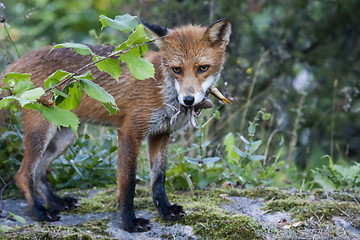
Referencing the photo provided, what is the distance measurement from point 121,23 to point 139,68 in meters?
0.30

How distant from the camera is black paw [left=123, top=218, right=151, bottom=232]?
13.0ft

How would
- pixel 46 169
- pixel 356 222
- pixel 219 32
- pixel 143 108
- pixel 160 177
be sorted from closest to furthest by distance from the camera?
pixel 356 222 < pixel 219 32 < pixel 143 108 < pixel 160 177 < pixel 46 169

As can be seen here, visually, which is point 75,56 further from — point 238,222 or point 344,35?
point 344,35

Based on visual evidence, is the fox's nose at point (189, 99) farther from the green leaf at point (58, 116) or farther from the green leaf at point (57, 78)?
the green leaf at point (58, 116)

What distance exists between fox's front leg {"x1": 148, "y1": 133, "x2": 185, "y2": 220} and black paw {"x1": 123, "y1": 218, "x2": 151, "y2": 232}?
23 centimetres

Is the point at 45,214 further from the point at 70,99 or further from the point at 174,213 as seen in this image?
the point at 70,99

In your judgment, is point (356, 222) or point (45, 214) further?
point (45, 214)

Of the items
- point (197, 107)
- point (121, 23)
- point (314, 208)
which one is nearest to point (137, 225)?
point (197, 107)

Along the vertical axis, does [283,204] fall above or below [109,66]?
below

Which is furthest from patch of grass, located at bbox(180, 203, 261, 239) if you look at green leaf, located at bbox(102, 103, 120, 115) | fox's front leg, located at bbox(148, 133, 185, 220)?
green leaf, located at bbox(102, 103, 120, 115)

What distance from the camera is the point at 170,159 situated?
5883mm

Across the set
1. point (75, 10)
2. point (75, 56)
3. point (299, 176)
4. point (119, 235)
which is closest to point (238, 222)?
point (119, 235)

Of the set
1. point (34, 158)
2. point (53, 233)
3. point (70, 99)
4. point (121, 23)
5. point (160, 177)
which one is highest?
point (121, 23)

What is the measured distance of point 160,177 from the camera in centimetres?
459
